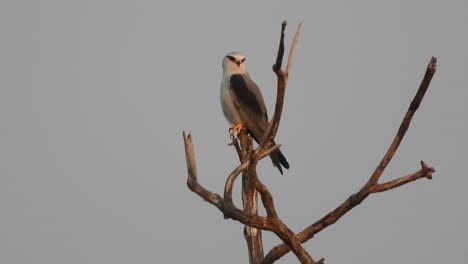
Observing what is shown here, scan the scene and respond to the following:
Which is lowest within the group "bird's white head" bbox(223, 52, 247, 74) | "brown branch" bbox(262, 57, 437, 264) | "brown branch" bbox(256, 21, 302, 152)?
"brown branch" bbox(262, 57, 437, 264)

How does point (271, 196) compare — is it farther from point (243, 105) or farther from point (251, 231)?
point (243, 105)

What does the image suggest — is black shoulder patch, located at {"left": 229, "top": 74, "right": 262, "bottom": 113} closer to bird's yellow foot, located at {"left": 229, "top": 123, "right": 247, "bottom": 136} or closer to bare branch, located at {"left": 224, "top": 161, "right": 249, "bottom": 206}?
bird's yellow foot, located at {"left": 229, "top": 123, "right": 247, "bottom": 136}

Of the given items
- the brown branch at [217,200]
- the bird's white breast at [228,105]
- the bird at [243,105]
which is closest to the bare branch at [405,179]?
the brown branch at [217,200]

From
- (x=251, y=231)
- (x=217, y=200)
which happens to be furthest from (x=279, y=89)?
(x=251, y=231)

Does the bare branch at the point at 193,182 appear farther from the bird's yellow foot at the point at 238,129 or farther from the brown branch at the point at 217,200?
the bird's yellow foot at the point at 238,129

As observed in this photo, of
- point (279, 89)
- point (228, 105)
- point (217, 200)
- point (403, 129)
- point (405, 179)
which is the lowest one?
point (405, 179)

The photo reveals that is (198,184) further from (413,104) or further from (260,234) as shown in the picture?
(413,104)

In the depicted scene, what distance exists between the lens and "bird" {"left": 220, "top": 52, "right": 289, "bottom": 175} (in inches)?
425

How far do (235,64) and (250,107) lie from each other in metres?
1.31

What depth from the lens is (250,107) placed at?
10844 millimetres

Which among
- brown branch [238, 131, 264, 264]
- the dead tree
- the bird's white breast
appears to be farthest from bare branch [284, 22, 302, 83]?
the bird's white breast

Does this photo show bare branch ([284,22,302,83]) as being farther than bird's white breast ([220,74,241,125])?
No

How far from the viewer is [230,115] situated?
36.6 ft

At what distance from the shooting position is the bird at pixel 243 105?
10.8 m
